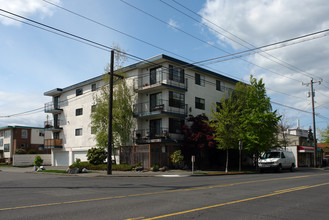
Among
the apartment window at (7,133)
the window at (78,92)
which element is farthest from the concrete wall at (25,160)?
the apartment window at (7,133)

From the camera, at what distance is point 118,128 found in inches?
1225

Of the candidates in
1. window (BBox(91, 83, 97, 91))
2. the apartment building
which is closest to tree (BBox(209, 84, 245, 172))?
the apartment building

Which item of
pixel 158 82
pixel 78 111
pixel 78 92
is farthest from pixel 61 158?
pixel 158 82

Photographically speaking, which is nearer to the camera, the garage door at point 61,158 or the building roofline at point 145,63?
the building roofline at point 145,63

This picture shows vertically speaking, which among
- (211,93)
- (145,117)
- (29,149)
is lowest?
(29,149)

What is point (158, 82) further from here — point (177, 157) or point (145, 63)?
point (177, 157)

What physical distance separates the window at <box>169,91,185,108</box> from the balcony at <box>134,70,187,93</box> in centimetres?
84

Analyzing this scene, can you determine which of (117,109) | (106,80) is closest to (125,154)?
(117,109)

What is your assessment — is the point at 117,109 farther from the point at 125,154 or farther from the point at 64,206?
the point at 64,206

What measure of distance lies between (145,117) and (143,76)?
180 inches

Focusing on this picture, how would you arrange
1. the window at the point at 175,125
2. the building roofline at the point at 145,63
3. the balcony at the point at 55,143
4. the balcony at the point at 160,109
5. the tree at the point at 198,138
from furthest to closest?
the balcony at the point at 55,143
the window at the point at 175,125
the building roofline at the point at 145,63
the balcony at the point at 160,109
the tree at the point at 198,138

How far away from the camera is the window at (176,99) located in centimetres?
3056

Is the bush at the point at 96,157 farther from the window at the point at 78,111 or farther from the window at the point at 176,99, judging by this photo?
the window at the point at 78,111

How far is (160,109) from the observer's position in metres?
29.8
